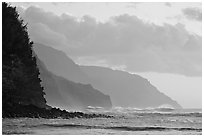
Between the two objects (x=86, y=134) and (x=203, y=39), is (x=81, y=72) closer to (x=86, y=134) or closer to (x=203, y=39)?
(x=86, y=134)

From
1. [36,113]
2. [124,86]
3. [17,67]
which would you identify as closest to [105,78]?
[124,86]

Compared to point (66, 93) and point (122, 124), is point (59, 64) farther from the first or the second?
point (122, 124)

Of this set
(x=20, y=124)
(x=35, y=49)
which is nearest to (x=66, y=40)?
(x=35, y=49)

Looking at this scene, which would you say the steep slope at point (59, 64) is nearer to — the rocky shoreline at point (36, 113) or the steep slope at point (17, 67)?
the steep slope at point (17, 67)

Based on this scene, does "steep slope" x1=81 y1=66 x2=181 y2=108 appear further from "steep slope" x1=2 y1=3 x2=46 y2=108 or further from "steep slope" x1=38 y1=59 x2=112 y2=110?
"steep slope" x1=2 y1=3 x2=46 y2=108

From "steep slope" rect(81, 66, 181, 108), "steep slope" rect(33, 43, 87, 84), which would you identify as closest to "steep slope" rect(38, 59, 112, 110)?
"steep slope" rect(33, 43, 87, 84)

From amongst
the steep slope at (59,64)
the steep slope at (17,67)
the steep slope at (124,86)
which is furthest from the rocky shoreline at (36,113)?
the steep slope at (124,86)
